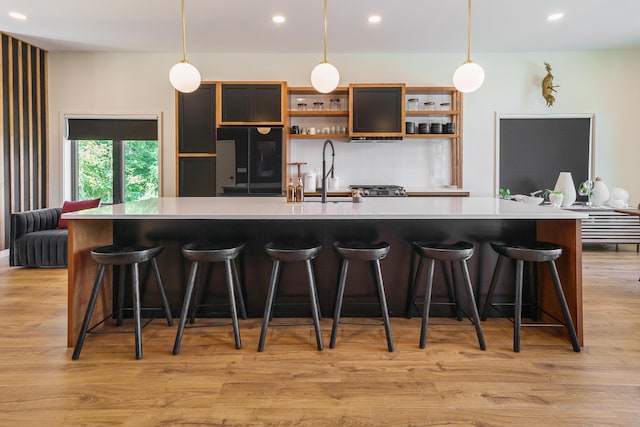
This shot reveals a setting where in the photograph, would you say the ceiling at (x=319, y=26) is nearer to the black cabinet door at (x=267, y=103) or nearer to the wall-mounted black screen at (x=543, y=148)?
the black cabinet door at (x=267, y=103)

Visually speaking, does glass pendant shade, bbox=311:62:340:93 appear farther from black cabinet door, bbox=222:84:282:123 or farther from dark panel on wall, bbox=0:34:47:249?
dark panel on wall, bbox=0:34:47:249

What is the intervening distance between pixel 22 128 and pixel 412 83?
5343 mm

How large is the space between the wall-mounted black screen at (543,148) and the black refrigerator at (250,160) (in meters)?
3.27

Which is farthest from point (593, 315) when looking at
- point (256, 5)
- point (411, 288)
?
point (256, 5)

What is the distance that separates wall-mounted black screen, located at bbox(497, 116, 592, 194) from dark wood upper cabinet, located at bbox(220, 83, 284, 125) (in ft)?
10.7

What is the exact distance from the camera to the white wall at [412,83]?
5805 mm

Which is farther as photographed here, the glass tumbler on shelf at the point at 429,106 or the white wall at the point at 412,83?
the white wall at the point at 412,83

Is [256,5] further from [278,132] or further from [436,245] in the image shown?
[436,245]

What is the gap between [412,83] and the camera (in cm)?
583

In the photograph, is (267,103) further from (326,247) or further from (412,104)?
(326,247)

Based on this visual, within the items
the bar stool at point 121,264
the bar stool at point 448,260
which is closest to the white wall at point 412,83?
the bar stool at point 448,260

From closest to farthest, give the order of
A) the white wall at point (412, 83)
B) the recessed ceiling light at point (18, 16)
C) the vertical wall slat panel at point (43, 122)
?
1. the recessed ceiling light at point (18, 16)
2. the vertical wall slat panel at point (43, 122)
3. the white wall at point (412, 83)

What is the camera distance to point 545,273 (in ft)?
9.20

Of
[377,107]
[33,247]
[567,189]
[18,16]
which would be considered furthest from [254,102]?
[567,189]
